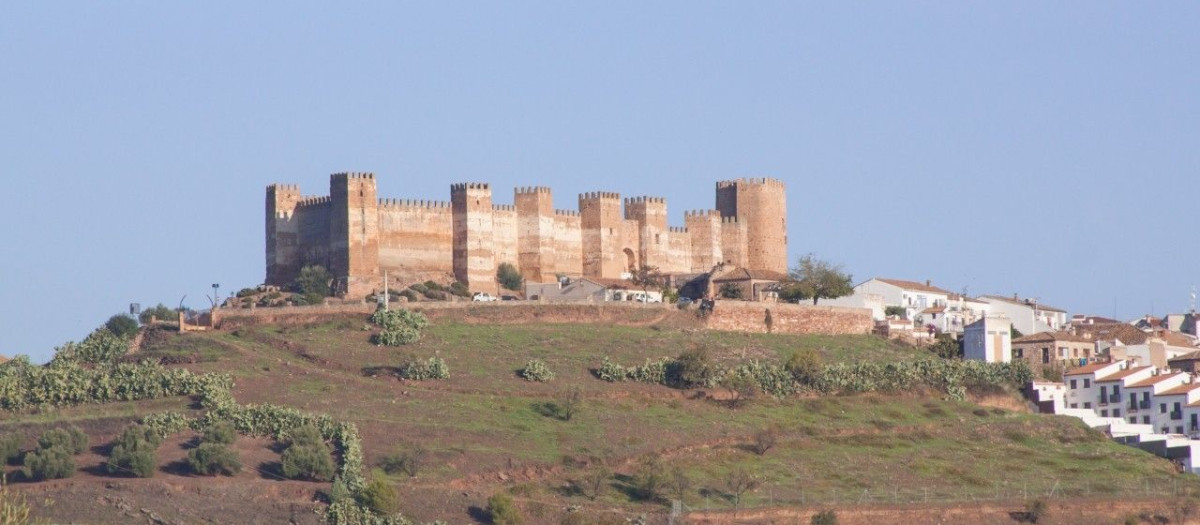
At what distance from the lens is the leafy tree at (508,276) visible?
91.6 meters

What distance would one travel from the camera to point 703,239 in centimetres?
9962

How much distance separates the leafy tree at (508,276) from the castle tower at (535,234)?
2.71ft

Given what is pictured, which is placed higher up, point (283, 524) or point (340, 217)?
point (340, 217)

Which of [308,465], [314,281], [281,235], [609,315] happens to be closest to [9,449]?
[308,465]

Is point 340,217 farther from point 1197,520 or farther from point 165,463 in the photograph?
point 1197,520

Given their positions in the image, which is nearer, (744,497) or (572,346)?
(744,497)

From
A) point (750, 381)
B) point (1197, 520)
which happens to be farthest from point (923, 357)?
point (1197, 520)

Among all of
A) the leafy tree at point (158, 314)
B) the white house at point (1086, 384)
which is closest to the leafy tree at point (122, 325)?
the leafy tree at point (158, 314)

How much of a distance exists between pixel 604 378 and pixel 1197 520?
1833 cm

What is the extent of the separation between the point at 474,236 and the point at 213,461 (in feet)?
104

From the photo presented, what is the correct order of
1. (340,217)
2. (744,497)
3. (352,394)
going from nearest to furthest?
(744,497) → (352,394) → (340,217)

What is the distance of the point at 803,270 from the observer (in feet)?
314

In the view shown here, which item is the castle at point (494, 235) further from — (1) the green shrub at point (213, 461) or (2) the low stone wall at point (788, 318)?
(1) the green shrub at point (213, 461)

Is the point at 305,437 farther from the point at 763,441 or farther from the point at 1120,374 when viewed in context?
the point at 1120,374
